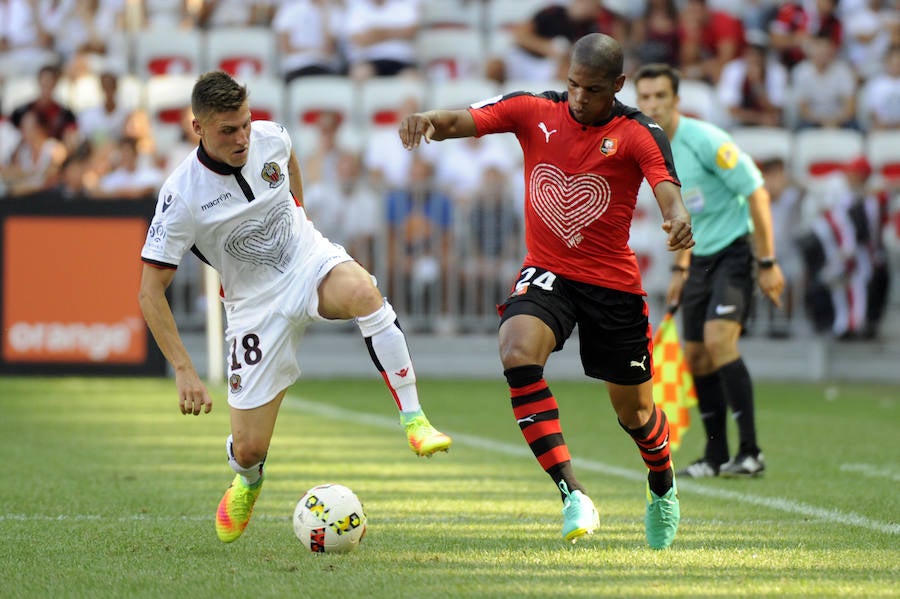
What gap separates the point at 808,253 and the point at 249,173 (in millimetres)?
11520

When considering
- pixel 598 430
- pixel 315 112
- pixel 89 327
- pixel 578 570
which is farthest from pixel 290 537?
pixel 315 112

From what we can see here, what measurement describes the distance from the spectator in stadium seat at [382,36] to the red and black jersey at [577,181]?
43.8ft

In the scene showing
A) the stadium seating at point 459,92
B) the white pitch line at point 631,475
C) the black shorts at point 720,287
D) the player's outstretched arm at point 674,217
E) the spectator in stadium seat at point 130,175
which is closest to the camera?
the player's outstretched arm at point 674,217

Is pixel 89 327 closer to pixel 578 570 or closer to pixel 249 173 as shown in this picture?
pixel 249 173

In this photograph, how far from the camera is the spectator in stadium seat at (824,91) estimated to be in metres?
19.2

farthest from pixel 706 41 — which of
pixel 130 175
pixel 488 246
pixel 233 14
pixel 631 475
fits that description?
pixel 631 475

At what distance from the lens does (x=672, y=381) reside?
9.99 m

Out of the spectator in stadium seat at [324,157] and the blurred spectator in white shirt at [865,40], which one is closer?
the spectator in stadium seat at [324,157]

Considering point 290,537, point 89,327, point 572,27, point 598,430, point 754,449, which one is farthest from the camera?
point 572,27

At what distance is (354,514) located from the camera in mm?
6309

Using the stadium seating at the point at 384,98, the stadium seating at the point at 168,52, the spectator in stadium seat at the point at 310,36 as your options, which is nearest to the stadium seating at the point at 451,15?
the spectator in stadium seat at the point at 310,36

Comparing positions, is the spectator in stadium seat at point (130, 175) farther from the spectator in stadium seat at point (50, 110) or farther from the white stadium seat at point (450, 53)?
the white stadium seat at point (450, 53)

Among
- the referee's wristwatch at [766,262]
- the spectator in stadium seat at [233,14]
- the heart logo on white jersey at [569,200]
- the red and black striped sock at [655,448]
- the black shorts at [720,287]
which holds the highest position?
the spectator in stadium seat at [233,14]

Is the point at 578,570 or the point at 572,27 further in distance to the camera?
the point at 572,27
